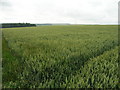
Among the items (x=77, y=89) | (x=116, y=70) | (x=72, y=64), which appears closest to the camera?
(x=77, y=89)

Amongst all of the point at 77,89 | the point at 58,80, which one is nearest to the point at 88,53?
the point at 58,80

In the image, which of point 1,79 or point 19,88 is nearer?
point 19,88

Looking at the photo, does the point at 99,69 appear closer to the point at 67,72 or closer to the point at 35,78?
the point at 67,72

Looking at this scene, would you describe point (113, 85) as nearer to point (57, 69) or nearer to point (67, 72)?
point (67, 72)

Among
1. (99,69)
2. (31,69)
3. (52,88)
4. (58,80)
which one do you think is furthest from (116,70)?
(31,69)

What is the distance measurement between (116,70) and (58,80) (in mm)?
2112

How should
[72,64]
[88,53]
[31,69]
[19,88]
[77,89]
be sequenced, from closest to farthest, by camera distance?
1. [77,89]
2. [19,88]
3. [31,69]
4. [72,64]
5. [88,53]

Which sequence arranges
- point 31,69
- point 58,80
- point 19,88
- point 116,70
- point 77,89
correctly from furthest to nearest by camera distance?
point 31,69, point 116,70, point 58,80, point 19,88, point 77,89

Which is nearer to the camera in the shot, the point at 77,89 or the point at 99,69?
the point at 77,89

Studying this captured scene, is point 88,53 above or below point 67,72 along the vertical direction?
above

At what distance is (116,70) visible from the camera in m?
3.96

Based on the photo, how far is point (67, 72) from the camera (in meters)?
4.07

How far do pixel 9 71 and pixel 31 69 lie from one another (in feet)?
2.87

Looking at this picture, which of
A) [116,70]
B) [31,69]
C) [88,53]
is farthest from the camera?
[88,53]
